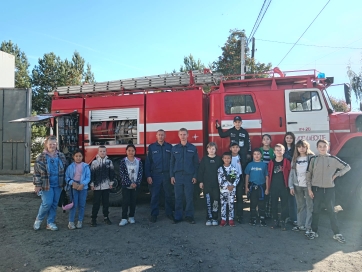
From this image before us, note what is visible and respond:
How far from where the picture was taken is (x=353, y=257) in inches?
161

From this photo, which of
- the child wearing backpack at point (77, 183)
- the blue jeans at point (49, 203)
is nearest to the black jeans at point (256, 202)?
the child wearing backpack at point (77, 183)

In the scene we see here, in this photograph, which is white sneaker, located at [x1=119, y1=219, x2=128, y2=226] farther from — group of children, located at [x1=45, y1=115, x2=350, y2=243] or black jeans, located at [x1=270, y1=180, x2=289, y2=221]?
black jeans, located at [x1=270, y1=180, x2=289, y2=221]

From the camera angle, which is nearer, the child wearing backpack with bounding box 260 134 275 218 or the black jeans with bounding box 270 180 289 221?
the black jeans with bounding box 270 180 289 221

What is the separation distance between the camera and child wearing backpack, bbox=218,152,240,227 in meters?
5.48

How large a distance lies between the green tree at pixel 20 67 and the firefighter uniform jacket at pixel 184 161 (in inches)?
1040

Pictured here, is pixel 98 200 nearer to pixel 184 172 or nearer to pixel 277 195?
pixel 184 172

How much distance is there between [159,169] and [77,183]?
1.68 meters

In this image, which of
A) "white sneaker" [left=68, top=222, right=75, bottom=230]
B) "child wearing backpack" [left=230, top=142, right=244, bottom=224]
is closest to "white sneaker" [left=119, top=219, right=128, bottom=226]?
"white sneaker" [left=68, top=222, right=75, bottom=230]

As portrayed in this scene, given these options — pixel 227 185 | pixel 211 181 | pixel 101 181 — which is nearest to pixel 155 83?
pixel 101 181

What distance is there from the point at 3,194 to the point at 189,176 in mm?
6611

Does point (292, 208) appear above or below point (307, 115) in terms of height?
below

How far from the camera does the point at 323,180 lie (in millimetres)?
4789

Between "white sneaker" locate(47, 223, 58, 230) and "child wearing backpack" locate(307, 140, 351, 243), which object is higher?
"child wearing backpack" locate(307, 140, 351, 243)

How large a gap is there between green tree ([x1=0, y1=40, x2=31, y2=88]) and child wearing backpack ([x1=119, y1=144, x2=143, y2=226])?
25859mm
